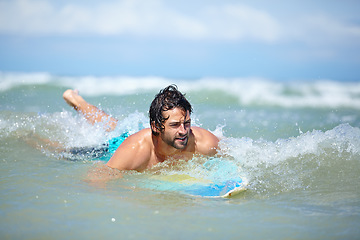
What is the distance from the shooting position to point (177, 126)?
4.41 meters

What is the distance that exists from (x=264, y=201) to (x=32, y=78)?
16935 mm

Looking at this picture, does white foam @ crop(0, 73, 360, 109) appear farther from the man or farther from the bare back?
the man

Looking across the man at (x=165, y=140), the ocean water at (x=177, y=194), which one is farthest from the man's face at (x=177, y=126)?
the ocean water at (x=177, y=194)

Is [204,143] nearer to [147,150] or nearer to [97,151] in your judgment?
[147,150]

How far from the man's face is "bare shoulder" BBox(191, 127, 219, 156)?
466mm

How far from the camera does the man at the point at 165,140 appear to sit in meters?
4.41

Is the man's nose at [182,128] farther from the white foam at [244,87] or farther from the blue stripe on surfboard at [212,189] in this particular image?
the white foam at [244,87]

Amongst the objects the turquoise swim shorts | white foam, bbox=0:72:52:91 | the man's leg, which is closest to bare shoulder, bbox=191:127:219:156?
the turquoise swim shorts

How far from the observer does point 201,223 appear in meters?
3.10

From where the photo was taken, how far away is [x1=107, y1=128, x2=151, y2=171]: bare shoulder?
448 centimetres

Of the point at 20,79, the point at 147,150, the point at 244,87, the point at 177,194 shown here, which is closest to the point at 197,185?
the point at 177,194

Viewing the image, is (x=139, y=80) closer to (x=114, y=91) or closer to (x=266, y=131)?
(x=114, y=91)

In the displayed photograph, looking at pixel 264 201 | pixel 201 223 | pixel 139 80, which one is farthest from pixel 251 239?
pixel 139 80

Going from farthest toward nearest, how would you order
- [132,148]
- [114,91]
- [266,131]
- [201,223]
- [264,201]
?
[114,91] → [266,131] → [132,148] → [264,201] → [201,223]
